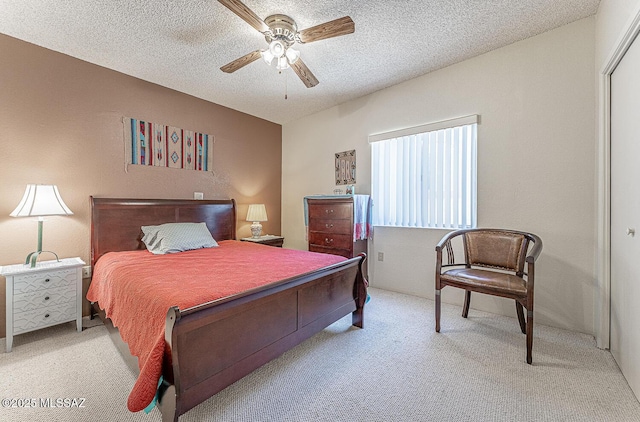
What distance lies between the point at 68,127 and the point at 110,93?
1.87ft

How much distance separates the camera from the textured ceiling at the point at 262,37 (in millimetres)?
2119

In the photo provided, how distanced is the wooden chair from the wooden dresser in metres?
1.16

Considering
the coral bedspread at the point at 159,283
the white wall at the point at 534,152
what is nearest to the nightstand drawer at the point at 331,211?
the white wall at the point at 534,152

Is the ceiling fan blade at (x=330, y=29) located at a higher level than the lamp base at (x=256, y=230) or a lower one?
higher

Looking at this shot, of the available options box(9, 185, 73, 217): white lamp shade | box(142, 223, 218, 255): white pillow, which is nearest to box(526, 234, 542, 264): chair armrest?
box(142, 223, 218, 255): white pillow

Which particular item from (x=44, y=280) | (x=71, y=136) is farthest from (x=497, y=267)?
(x=71, y=136)

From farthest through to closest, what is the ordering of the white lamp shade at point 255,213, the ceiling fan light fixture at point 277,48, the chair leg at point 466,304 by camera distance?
1. the white lamp shade at point 255,213
2. the chair leg at point 466,304
3. the ceiling fan light fixture at point 277,48

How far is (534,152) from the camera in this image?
255cm

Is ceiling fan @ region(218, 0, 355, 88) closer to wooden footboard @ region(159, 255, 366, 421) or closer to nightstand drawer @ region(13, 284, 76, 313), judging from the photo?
wooden footboard @ region(159, 255, 366, 421)

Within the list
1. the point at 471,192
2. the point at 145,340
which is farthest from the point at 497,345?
the point at 145,340

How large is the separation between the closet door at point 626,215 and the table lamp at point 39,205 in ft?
14.1

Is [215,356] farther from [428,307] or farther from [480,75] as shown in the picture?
[480,75]

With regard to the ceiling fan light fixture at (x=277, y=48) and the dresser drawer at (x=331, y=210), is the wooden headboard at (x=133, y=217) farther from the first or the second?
the ceiling fan light fixture at (x=277, y=48)

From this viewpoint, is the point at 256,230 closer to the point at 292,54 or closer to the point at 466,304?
the point at 292,54
